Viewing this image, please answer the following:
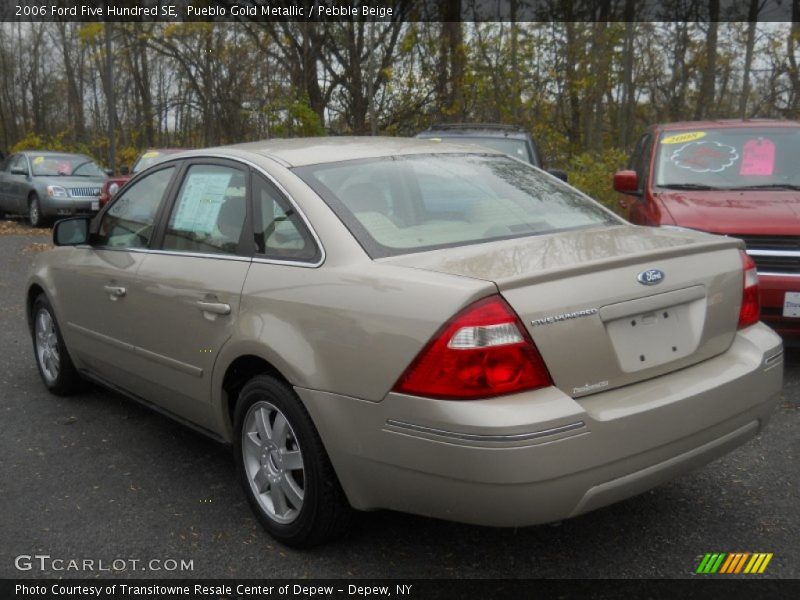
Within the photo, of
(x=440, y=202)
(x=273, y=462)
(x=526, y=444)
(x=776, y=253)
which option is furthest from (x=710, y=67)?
(x=526, y=444)

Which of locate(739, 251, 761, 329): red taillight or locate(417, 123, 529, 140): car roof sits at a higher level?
locate(417, 123, 529, 140): car roof

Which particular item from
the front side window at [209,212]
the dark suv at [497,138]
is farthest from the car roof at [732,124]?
the front side window at [209,212]

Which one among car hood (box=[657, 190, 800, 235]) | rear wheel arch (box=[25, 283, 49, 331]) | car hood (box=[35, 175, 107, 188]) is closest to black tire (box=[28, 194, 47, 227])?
car hood (box=[35, 175, 107, 188])

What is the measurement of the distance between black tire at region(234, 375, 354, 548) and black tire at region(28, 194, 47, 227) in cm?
1460

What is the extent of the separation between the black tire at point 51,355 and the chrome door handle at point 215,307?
1.94 meters

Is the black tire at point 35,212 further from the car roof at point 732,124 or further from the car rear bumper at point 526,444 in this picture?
the car rear bumper at point 526,444

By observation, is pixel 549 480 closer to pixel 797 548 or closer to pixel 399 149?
pixel 797 548

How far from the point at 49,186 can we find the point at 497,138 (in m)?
10.4

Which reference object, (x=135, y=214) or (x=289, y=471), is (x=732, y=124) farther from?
(x=289, y=471)

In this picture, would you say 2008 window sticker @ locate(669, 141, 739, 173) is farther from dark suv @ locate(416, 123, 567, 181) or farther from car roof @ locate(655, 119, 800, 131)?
dark suv @ locate(416, 123, 567, 181)

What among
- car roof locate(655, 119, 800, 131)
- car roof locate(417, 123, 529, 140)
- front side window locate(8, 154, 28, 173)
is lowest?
front side window locate(8, 154, 28, 173)

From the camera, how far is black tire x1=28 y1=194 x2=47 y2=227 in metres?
16.0

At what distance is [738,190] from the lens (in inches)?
225

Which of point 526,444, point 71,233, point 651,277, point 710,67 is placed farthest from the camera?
point 710,67
